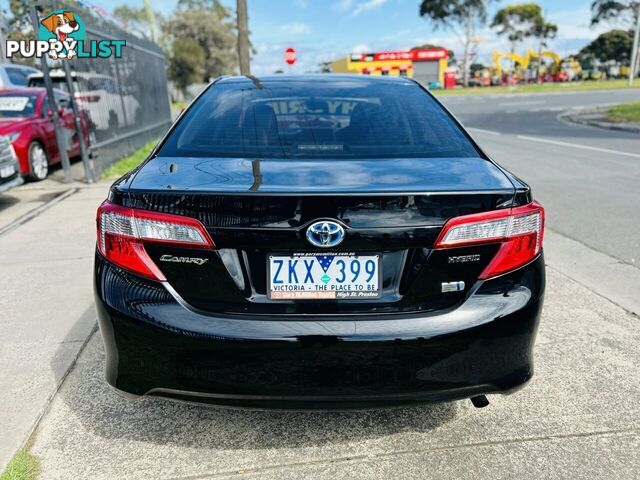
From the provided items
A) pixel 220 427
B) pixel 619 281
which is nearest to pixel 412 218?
pixel 220 427

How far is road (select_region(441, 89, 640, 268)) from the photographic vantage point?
550 centimetres

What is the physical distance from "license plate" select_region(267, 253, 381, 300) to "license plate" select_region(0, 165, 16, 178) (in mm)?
6279

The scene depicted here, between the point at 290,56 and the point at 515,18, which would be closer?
the point at 290,56

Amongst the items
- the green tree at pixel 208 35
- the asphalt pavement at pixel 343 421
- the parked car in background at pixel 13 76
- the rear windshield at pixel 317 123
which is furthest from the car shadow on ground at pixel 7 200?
the green tree at pixel 208 35

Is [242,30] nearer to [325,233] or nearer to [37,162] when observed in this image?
[37,162]

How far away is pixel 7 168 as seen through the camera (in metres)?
6.95

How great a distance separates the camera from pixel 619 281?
4188 millimetres

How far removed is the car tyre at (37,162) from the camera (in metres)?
8.75

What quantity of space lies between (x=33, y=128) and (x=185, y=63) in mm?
41770

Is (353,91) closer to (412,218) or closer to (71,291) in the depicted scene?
(412,218)

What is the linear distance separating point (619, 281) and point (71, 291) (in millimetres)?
4184

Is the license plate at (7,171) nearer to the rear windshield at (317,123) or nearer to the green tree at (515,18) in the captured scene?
the rear windshield at (317,123)

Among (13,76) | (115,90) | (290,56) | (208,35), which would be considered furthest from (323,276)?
(208,35)

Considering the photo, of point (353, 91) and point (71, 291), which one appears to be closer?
point (353, 91)
